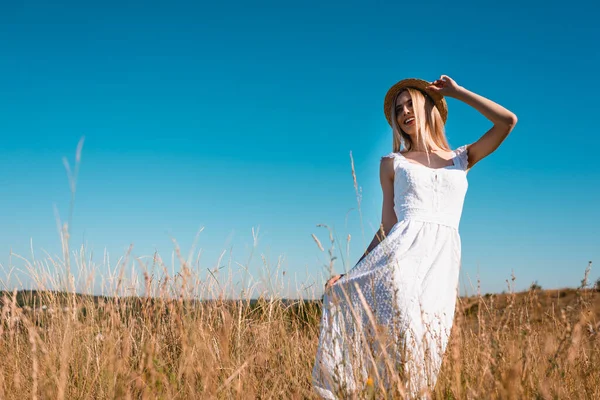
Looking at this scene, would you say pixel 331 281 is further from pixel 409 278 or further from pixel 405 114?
pixel 405 114

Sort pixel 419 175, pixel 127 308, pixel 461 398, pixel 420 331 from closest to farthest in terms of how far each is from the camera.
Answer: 1. pixel 461 398
2. pixel 420 331
3. pixel 419 175
4. pixel 127 308

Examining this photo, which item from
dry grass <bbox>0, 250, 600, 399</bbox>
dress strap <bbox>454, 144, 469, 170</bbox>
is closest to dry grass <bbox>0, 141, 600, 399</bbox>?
dry grass <bbox>0, 250, 600, 399</bbox>

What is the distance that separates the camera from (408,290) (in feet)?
8.64

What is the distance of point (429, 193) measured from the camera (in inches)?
121

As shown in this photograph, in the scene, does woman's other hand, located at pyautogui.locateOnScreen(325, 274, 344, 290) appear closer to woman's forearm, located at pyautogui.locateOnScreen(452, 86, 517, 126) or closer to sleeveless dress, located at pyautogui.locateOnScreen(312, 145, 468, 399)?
sleeveless dress, located at pyautogui.locateOnScreen(312, 145, 468, 399)

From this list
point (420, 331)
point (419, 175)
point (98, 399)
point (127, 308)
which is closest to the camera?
point (98, 399)

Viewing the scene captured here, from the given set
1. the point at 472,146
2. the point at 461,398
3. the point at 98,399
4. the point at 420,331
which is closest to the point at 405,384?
the point at 461,398

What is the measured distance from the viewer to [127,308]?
12.2ft

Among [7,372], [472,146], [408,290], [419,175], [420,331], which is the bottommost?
[7,372]

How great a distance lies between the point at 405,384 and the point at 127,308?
2440mm

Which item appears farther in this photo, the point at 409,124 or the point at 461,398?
the point at 409,124

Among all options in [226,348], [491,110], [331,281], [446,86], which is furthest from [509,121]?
[226,348]

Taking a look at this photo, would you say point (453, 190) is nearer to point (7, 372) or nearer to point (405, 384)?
point (405, 384)

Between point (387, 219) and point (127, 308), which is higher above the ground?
point (387, 219)
